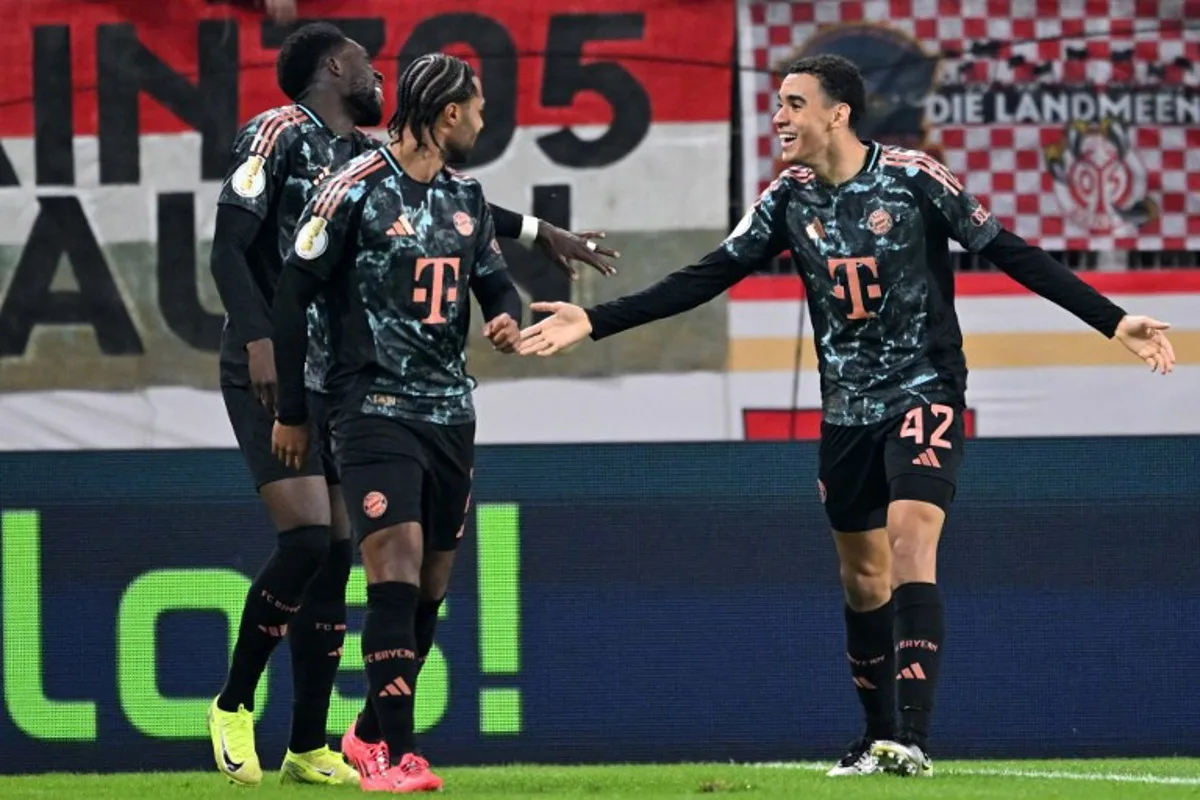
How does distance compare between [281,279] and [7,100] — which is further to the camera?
[7,100]

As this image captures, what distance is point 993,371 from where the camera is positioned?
35.9ft

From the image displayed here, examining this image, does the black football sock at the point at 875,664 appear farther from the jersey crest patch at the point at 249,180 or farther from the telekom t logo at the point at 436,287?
the jersey crest patch at the point at 249,180

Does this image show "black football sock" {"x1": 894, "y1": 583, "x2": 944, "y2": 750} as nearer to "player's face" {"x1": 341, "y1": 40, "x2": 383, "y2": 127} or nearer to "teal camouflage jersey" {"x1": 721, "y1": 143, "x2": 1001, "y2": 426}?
"teal camouflage jersey" {"x1": 721, "y1": 143, "x2": 1001, "y2": 426}

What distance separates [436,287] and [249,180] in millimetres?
769

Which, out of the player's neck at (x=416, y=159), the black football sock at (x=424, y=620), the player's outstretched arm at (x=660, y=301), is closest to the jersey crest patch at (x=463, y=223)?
the player's neck at (x=416, y=159)

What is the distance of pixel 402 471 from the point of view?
5969 mm

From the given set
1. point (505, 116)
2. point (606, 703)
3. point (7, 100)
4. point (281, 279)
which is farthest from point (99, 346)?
point (281, 279)

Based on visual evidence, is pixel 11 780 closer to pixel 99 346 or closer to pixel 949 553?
pixel 949 553

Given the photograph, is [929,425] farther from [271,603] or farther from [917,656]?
[271,603]

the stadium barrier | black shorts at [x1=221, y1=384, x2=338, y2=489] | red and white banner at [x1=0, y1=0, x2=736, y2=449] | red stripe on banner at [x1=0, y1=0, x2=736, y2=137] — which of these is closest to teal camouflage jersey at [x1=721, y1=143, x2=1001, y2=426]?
black shorts at [x1=221, y1=384, x2=338, y2=489]

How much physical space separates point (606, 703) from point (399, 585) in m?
2.22

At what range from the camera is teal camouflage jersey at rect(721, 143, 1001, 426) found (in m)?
6.44

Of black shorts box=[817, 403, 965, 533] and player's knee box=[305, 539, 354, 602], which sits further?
player's knee box=[305, 539, 354, 602]

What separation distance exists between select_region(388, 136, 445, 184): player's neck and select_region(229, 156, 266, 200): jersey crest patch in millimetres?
568
